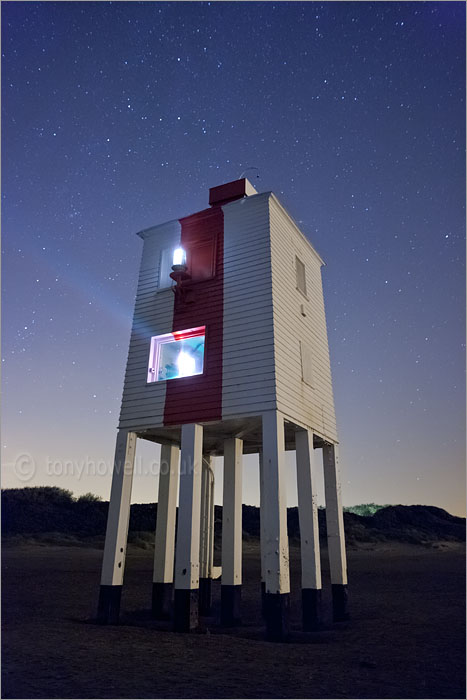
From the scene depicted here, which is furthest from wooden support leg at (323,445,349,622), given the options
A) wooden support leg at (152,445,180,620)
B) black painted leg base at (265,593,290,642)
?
wooden support leg at (152,445,180,620)

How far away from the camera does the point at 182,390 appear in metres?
14.6

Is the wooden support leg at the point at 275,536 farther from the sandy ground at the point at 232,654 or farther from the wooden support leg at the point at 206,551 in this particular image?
the wooden support leg at the point at 206,551

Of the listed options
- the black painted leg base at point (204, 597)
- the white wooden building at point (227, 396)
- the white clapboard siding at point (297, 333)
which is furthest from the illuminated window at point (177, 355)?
the black painted leg base at point (204, 597)

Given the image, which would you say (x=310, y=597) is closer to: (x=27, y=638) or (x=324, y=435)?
(x=324, y=435)

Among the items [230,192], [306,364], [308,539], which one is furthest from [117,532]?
[230,192]

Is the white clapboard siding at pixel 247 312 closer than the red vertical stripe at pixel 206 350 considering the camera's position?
Yes

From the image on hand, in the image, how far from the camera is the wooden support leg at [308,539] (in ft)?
44.8

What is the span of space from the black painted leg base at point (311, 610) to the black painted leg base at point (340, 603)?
1.95 metres

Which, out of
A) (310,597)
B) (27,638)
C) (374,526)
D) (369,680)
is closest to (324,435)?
(310,597)

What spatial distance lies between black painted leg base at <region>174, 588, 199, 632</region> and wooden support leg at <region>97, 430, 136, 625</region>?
1985mm

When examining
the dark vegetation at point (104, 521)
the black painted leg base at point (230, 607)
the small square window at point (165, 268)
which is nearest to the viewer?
the black painted leg base at point (230, 607)

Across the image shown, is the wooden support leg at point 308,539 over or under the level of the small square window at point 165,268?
under

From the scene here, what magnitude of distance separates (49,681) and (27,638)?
3.54m

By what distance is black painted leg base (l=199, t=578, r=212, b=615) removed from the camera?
56.3ft
